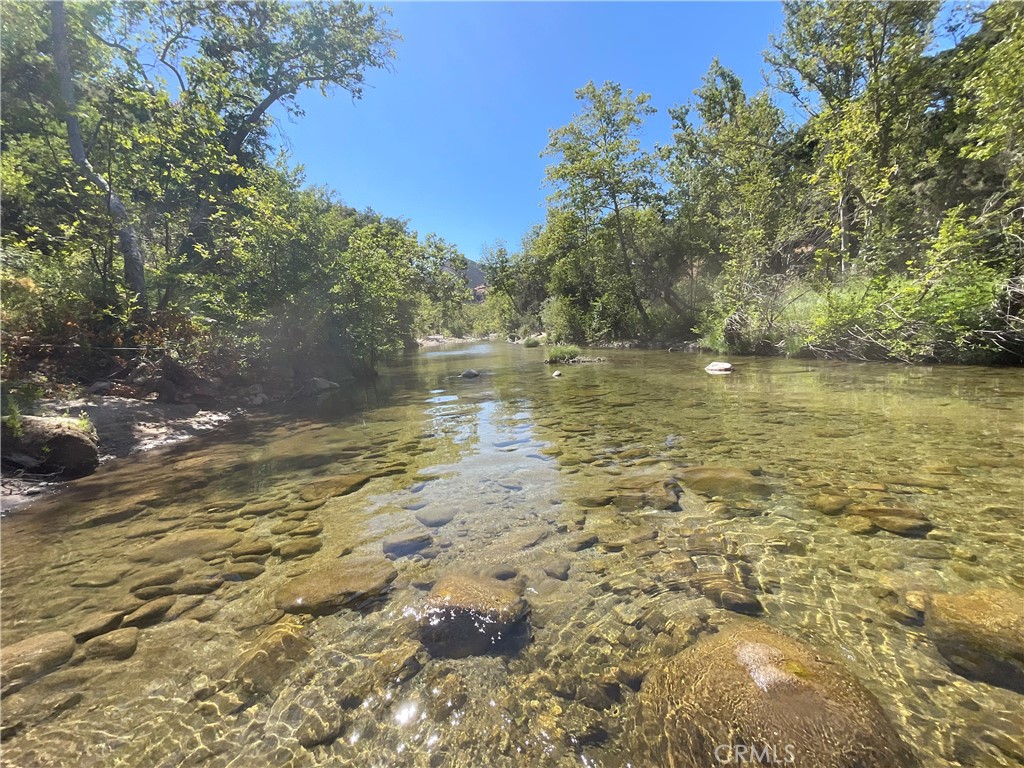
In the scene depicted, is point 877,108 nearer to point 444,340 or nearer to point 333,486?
point 333,486

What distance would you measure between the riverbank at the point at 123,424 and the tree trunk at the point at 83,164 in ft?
10.7

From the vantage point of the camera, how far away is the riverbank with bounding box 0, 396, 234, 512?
6.34m

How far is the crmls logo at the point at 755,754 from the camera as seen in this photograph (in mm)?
1750

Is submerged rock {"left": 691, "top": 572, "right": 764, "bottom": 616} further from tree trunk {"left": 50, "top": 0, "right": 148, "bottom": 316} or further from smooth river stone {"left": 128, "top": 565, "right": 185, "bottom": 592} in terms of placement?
tree trunk {"left": 50, "top": 0, "right": 148, "bottom": 316}

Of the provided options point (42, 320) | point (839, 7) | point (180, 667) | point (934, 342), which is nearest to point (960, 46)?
point (839, 7)

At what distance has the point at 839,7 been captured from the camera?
47.8 ft

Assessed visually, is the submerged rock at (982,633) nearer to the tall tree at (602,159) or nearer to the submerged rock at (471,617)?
the submerged rock at (471,617)

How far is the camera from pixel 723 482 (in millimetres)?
4992

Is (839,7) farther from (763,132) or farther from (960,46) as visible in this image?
(763,132)

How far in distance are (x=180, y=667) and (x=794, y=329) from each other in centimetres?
2094

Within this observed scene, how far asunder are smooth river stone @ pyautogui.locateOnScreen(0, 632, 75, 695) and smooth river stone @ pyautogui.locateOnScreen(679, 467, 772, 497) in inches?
227

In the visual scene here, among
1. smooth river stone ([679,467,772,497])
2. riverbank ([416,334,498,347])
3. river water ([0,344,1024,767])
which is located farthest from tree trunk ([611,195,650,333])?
riverbank ([416,334,498,347])

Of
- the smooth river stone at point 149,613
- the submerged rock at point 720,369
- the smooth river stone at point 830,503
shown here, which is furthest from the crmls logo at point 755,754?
the submerged rock at point 720,369

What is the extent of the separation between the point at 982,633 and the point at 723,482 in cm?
261
